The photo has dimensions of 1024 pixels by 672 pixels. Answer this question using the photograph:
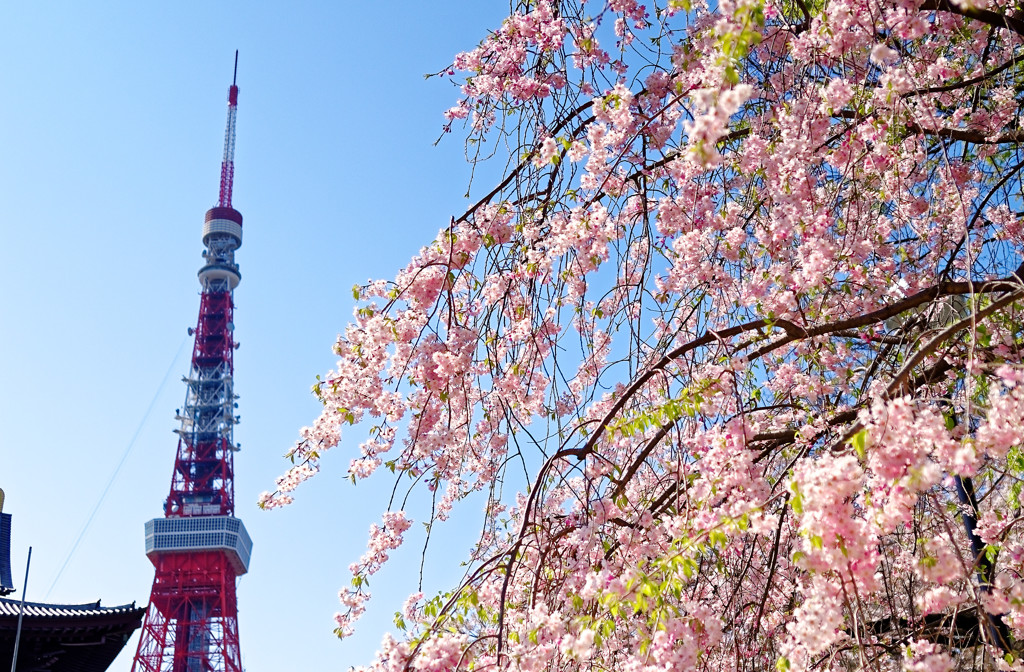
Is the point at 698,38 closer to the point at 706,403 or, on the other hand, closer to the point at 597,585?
the point at 706,403

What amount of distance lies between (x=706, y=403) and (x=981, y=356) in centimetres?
71

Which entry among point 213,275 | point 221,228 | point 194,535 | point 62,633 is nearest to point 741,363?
point 62,633

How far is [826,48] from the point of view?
10.9 feet

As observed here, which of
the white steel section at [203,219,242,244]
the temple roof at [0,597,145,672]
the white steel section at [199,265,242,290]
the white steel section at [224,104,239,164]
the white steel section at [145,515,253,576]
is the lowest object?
the temple roof at [0,597,145,672]

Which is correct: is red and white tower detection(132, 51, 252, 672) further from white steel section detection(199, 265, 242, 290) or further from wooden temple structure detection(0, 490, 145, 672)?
wooden temple structure detection(0, 490, 145, 672)

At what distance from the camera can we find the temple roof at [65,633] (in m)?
12.2

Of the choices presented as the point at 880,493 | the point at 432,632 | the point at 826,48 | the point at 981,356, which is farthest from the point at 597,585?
the point at 826,48

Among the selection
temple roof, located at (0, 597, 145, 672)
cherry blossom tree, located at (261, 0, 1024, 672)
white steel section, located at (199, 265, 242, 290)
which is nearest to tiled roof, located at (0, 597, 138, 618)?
temple roof, located at (0, 597, 145, 672)

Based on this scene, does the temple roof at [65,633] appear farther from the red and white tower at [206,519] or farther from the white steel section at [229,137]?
the white steel section at [229,137]

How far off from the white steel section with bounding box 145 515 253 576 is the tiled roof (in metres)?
22.4

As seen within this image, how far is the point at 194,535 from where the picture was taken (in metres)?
34.9

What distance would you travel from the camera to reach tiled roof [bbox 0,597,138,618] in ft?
40.5

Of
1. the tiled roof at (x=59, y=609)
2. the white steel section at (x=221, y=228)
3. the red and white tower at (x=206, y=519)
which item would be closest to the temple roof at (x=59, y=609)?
the tiled roof at (x=59, y=609)

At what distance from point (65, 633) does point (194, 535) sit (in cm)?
2324
